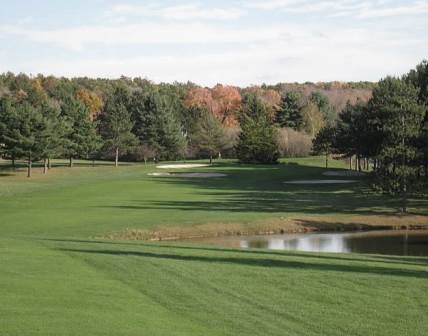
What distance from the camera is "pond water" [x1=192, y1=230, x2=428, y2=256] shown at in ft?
108

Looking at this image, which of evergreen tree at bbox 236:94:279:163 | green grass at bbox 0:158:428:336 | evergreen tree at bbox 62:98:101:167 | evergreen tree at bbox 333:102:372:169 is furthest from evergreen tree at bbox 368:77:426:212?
evergreen tree at bbox 62:98:101:167

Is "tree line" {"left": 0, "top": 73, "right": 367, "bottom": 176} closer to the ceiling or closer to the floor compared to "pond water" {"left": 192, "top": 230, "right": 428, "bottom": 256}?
closer to the ceiling

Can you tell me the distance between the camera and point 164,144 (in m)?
109

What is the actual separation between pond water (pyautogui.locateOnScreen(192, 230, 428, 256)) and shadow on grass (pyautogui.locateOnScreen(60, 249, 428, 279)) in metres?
10.4

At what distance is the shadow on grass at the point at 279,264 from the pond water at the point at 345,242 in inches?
408

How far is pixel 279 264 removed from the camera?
20.6 m

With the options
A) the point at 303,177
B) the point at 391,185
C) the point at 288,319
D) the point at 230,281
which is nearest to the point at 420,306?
the point at 288,319

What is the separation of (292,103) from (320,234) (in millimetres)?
94802

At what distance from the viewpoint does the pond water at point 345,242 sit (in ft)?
108

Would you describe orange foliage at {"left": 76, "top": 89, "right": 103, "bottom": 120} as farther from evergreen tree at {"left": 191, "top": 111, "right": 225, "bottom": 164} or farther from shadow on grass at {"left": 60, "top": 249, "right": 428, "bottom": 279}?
shadow on grass at {"left": 60, "top": 249, "right": 428, "bottom": 279}

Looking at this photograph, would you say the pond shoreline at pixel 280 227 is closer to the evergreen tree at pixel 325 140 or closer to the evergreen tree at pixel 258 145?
the evergreen tree at pixel 325 140

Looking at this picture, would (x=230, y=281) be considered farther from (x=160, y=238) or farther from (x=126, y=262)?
(x=160, y=238)

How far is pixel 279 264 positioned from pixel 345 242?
15746 mm

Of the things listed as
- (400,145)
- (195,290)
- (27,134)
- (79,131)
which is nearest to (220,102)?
(79,131)
